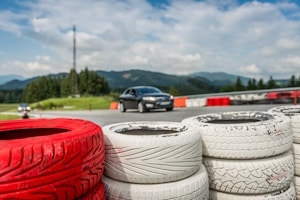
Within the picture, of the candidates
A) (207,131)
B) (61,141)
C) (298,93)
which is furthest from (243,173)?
(298,93)

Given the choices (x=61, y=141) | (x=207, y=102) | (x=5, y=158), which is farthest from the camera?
(x=207, y=102)

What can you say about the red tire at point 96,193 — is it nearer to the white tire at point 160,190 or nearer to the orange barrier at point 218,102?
the white tire at point 160,190

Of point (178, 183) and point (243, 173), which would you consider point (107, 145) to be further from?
point (243, 173)

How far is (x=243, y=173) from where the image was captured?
8.35ft

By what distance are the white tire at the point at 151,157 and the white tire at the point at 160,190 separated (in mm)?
44

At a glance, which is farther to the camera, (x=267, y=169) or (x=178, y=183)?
(x=267, y=169)

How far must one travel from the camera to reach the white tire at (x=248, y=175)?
2.54 m

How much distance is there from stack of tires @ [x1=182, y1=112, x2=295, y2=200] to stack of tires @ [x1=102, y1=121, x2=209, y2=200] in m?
0.26

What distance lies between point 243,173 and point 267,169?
0.24 m

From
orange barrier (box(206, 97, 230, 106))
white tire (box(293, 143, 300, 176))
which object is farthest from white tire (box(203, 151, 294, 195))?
orange barrier (box(206, 97, 230, 106))

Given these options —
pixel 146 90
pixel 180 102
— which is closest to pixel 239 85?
pixel 180 102

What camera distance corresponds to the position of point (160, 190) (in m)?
2.21

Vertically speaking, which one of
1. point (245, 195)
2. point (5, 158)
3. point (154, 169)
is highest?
point (5, 158)

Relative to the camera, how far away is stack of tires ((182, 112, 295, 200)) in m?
2.54
